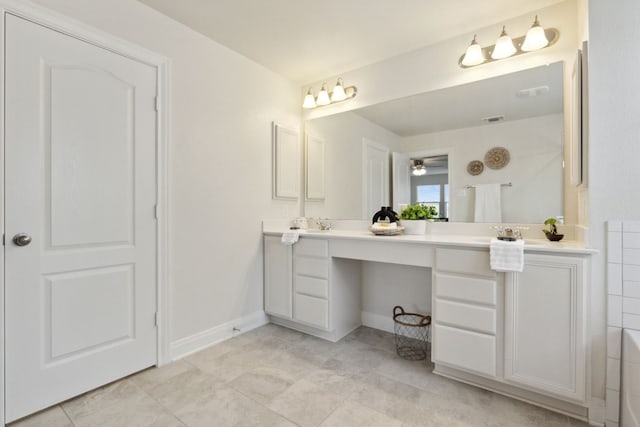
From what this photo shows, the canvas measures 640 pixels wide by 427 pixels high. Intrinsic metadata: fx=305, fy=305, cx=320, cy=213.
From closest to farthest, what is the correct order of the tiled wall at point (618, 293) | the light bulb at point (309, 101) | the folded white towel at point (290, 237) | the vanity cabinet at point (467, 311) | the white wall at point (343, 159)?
the tiled wall at point (618, 293) → the vanity cabinet at point (467, 311) → the folded white towel at point (290, 237) → the white wall at point (343, 159) → the light bulb at point (309, 101)

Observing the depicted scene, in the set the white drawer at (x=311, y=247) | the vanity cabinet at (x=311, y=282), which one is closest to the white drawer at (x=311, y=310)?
the vanity cabinet at (x=311, y=282)

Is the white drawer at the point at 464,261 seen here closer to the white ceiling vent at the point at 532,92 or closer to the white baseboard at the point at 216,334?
the white ceiling vent at the point at 532,92

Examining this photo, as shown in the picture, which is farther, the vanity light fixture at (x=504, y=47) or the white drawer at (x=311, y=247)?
the white drawer at (x=311, y=247)

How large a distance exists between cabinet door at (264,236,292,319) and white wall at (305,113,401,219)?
0.60 m

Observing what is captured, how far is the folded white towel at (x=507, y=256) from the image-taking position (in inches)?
64.3

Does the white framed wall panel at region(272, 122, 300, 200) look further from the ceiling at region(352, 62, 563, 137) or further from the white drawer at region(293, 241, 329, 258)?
the ceiling at region(352, 62, 563, 137)

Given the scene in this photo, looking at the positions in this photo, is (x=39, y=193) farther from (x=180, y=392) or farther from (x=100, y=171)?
(x=180, y=392)

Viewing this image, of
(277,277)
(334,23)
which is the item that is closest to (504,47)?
(334,23)

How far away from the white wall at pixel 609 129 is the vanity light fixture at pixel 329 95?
1.75 metres

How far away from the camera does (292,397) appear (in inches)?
69.0

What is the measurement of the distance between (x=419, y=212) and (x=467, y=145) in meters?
0.63

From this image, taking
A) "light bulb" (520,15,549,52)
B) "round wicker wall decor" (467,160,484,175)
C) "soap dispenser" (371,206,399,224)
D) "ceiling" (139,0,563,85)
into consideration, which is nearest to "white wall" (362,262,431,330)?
"soap dispenser" (371,206,399,224)

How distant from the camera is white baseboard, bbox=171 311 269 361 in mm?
2223

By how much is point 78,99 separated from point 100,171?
0.42 m
